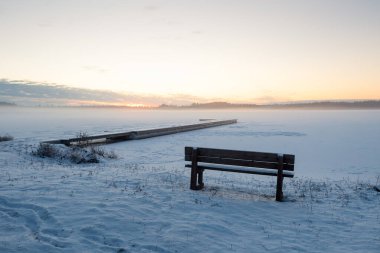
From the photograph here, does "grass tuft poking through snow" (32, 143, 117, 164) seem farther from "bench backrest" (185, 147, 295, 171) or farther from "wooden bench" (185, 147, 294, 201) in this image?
"bench backrest" (185, 147, 295, 171)

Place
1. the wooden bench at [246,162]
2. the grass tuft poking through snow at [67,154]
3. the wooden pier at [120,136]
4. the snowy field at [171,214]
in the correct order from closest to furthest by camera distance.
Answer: the snowy field at [171,214] → the wooden bench at [246,162] → the grass tuft poking through snow at [67,154] → the wooden pier at [120,136]

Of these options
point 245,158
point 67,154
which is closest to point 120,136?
point 67,154

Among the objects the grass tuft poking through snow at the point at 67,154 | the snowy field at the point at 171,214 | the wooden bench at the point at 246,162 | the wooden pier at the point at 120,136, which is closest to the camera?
the snowy field at the point at 171,214

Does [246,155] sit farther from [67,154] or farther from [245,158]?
[67,154]

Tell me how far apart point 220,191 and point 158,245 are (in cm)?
363

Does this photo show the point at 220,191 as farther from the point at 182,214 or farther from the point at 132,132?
the point at 132,132

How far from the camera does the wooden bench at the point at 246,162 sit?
7.33m

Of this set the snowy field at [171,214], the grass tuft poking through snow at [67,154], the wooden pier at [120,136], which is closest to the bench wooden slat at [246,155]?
the snowy field at [171,214]

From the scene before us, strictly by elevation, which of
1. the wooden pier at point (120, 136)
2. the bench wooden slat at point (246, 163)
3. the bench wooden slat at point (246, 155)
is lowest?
the wooden pier at point (120, 136)

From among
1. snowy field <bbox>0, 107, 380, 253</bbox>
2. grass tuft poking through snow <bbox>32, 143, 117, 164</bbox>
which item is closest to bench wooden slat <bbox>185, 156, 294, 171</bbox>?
snowy field <bbox>0, 107, 380, 253</bbox>

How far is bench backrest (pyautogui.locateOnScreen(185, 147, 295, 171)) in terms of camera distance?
7.35 metres

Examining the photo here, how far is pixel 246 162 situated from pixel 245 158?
0.30ft

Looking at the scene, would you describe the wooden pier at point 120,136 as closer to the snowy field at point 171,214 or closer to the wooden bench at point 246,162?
the snowy field at point 171,214

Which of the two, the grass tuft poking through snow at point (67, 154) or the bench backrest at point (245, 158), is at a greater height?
the bench backrest at point (245, 158)
